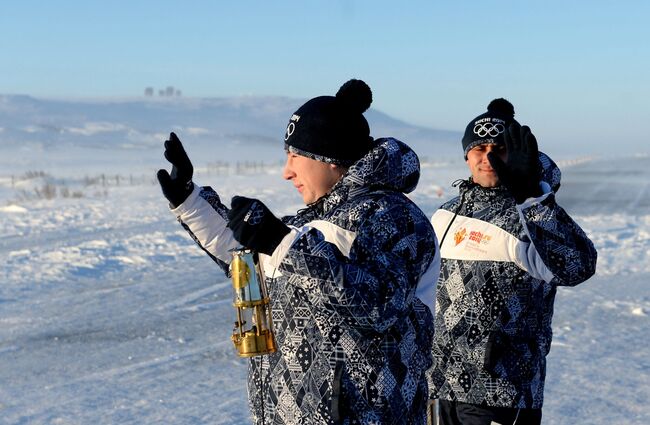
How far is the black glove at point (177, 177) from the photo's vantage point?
2945 millimetres

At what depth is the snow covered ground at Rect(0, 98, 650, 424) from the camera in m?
5.70

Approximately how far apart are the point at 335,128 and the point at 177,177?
630 millimetres

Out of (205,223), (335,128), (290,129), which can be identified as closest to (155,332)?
(205,223)

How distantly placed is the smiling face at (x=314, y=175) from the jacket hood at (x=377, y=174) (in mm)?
44

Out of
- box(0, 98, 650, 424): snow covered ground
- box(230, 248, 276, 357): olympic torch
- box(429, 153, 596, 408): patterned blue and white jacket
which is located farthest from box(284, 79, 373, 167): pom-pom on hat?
box(0, 98, 650, 424): snow covered ground

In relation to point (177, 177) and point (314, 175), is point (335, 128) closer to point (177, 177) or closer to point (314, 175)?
point (314, 175)

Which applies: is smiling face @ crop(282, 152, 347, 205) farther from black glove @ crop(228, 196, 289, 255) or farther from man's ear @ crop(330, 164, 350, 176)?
black glove @ crop(228, 196, 289, 255)

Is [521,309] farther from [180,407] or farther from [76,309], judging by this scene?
[76,309]

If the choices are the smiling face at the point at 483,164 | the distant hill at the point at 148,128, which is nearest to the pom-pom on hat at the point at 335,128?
the smiling face at the point at 483,164

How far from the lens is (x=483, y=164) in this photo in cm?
378

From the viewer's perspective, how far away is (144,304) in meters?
8.84

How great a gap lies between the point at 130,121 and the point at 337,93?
13992cm

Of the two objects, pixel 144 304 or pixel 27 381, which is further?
pixel 144 304

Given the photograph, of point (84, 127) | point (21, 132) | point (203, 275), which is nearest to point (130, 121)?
point (84, 127)
